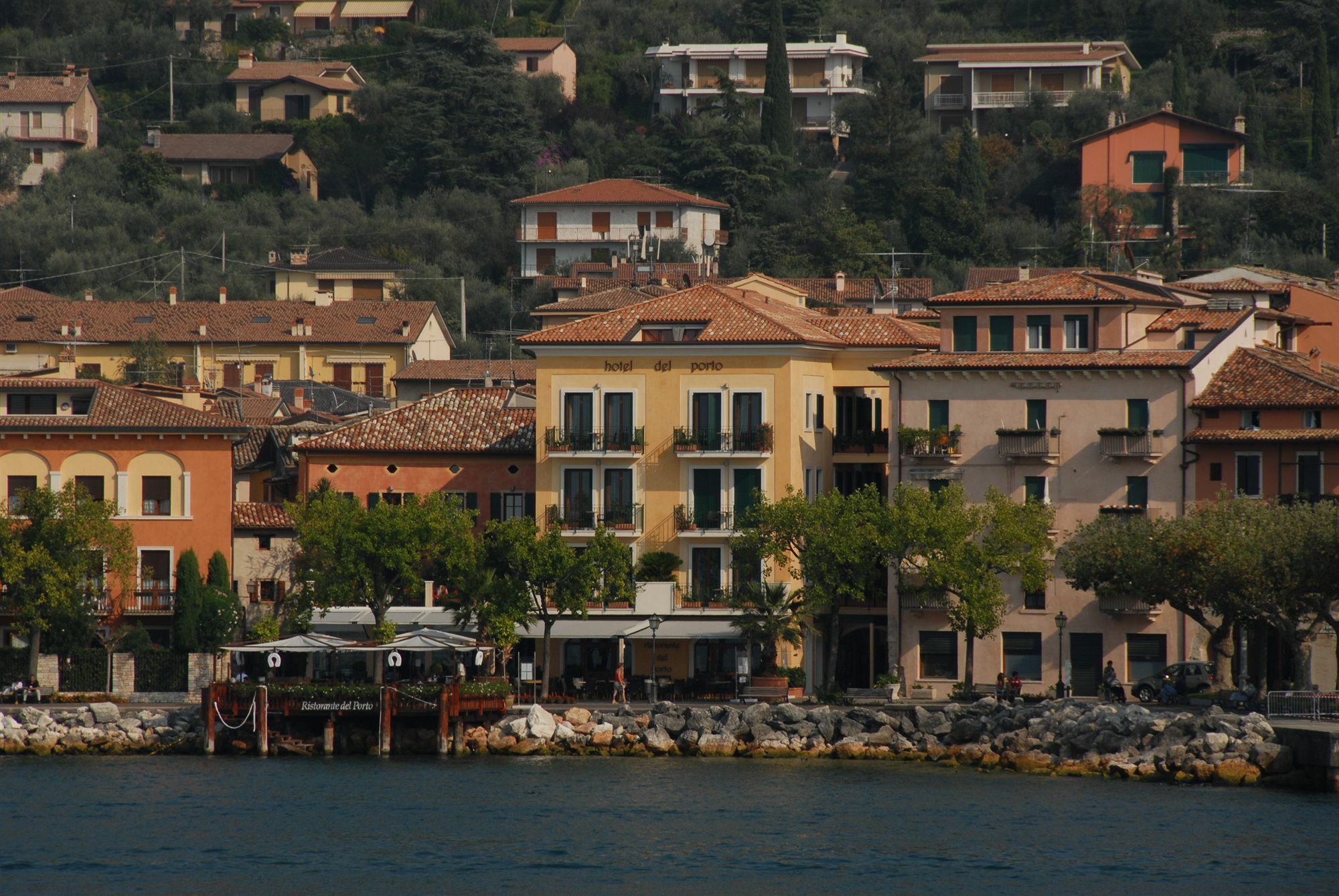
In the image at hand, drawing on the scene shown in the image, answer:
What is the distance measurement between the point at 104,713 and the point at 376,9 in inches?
4840

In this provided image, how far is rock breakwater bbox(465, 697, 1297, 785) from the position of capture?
188 ft

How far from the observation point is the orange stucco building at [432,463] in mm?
74750

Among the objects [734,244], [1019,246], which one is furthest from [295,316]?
[1019,246]

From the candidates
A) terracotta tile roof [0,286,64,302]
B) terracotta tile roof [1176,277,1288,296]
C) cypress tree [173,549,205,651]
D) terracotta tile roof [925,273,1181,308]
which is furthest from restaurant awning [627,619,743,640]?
terracotta tile roof [0,286,64,302]

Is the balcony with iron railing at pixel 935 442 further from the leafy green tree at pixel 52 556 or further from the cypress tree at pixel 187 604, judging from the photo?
the leafy green tree at pixel 52 556

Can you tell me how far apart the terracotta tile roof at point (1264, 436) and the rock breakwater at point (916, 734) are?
366 inches

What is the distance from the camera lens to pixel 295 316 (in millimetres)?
115375

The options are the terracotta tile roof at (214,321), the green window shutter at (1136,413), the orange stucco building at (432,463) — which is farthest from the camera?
the terracotta tile roof at (214,321)

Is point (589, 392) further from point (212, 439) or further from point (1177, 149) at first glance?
point (1177, 149)

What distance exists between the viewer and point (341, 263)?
129 m

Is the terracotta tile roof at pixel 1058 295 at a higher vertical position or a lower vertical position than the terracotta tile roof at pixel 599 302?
lower

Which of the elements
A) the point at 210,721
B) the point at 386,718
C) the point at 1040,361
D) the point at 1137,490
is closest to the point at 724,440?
the point at 1040,361

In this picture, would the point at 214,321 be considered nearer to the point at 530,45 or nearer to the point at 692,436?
the point at 692,436

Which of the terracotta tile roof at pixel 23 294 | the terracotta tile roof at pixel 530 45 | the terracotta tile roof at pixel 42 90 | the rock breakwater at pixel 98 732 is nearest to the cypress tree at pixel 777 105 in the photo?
the terracotta tile roof at pixel 530 45
